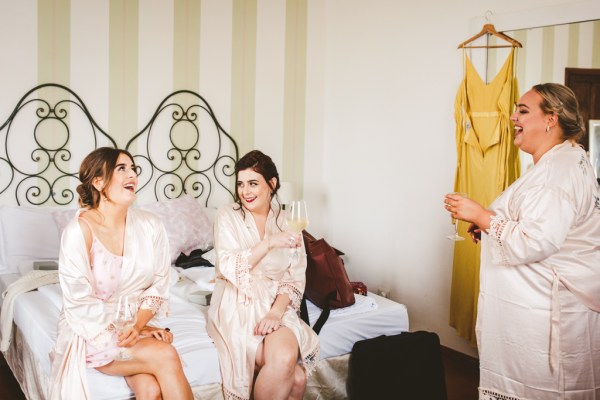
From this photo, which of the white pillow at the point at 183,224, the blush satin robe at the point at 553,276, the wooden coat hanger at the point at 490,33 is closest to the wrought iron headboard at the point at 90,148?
the white pillow at the point at 183,224

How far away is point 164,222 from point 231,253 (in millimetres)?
1406

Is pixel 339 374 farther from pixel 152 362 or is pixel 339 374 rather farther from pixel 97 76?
pixel 97 76

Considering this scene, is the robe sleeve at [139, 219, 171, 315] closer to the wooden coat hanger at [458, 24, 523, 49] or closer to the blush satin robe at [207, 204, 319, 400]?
the blush satin robe at [207, 204, 319, 400]

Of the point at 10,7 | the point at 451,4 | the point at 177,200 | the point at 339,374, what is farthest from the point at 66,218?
the point at 451,4

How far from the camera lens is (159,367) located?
2.04 metres

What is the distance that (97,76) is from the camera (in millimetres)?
3770

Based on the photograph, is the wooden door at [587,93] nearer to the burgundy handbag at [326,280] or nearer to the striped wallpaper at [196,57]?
the striped wallpaper at [196,57]

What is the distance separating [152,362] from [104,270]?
16.1 inches

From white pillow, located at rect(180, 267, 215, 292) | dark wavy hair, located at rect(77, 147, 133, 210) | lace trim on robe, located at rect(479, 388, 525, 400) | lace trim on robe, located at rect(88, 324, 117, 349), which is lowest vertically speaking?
lace trim on robe, located at rect(479, 388, 525, 400)

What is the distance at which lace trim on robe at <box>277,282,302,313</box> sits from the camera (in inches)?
102

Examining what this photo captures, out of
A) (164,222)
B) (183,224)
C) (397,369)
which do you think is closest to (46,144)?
(164,222)

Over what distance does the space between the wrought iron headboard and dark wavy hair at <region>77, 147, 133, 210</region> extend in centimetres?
159

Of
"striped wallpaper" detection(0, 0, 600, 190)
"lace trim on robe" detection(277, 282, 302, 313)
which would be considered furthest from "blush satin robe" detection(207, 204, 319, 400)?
"striped wallpaper" detection(0, 0, 600, 190)

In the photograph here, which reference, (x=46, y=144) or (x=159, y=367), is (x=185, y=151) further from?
(x=159, y=367)
